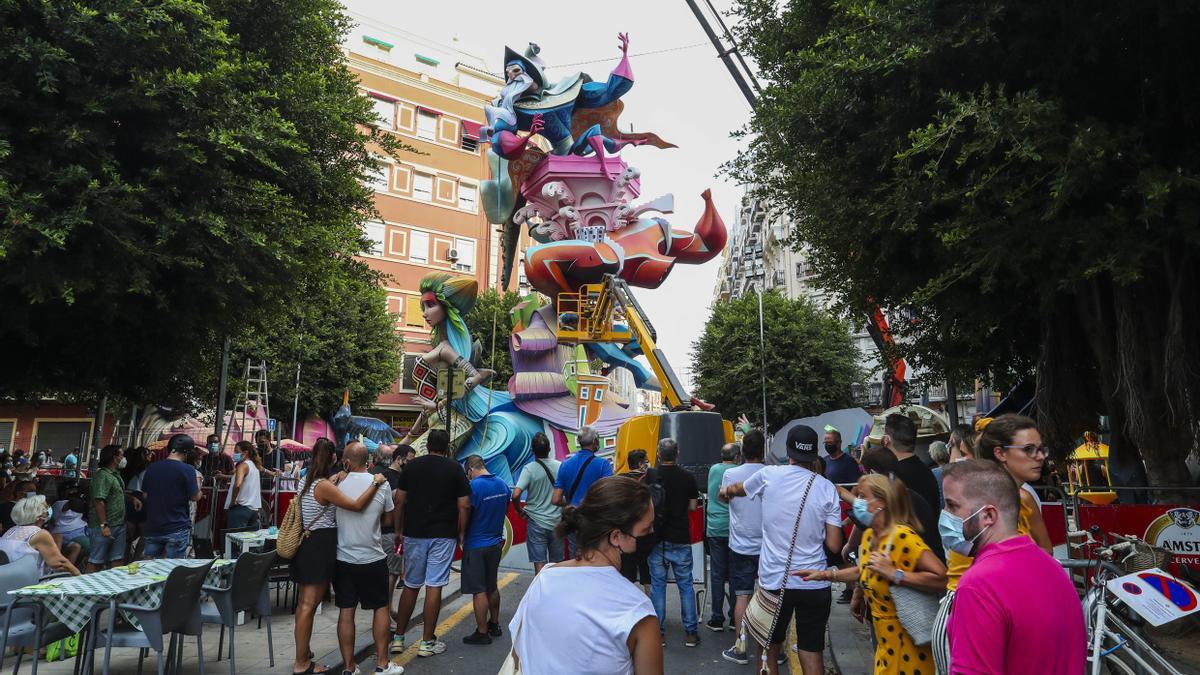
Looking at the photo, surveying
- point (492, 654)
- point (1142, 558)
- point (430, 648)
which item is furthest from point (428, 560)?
point (1142, 558)

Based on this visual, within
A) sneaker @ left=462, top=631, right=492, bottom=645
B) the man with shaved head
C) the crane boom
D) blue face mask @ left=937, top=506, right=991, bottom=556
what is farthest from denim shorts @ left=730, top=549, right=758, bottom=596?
the crane boom

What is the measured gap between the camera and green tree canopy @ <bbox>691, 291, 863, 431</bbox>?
3319cm

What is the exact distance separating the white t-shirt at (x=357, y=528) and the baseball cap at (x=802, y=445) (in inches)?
125

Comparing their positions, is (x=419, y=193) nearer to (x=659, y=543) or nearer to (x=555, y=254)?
(x=555, y=254)

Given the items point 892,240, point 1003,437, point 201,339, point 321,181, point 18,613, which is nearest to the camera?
point 1003,437

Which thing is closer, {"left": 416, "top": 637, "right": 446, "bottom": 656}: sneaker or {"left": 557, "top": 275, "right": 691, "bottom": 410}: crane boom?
{"left": 416, "top": 637, "right": 446, "bottom": 656}: sneaker

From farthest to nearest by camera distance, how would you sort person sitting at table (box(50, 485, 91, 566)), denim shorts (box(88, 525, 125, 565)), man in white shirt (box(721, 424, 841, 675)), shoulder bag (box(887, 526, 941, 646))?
denim shorts (box(88, 525, 125, 565)) → person sitting at table (box(50, 485, 91, 566)) → man in white shirt (box(721, 424, 841, 675)) → shoulder bag (box(887, 526, 941, 646))

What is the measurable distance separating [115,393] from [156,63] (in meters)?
6.48

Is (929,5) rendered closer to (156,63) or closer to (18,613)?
(156,63)

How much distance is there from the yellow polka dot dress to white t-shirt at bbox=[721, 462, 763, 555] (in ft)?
8.93

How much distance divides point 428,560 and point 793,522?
3.35 metres

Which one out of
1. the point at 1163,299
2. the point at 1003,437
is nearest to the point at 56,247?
the point at 1003,437

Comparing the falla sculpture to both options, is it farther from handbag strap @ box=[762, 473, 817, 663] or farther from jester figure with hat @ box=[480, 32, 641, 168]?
handbag strap @ box=[762, 473, 817, 663]

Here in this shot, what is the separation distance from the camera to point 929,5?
247 inches
